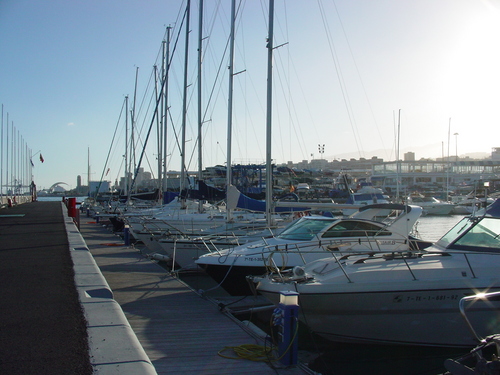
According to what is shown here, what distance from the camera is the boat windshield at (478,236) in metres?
8.78

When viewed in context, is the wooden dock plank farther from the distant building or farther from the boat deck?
the distant building

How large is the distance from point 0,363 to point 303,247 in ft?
25.4

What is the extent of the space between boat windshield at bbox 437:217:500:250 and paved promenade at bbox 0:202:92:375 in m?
6.75

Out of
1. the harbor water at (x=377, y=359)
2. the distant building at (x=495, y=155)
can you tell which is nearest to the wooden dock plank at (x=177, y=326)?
the harbor water at (x=377, y=359)

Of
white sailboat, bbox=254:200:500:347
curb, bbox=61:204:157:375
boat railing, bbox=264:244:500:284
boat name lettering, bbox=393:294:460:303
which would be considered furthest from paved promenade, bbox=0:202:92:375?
boat name lettering, bbox=393:294:460:303

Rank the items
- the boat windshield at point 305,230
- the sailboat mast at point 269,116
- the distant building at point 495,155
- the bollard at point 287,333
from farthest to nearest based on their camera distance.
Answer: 1. the distant building at point 495,155
2. the sailboat mast at point 269,116
3. the boat windshield at point 305,230
4. the bollard at point 287,333

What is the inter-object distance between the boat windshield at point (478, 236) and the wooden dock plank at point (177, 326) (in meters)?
4.47

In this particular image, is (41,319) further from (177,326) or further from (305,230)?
(305,230)

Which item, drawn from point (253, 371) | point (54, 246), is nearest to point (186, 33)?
point (54, 246)

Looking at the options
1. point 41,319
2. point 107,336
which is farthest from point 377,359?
point 41,319

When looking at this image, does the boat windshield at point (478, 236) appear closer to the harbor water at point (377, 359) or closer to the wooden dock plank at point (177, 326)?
the harbor water at point (377, 359)

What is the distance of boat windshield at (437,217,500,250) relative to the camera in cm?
878

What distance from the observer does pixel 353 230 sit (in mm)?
11609

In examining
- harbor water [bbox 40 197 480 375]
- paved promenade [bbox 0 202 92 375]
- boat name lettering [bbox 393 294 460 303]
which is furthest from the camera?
harbor water [bbox 40 197 480 375]
